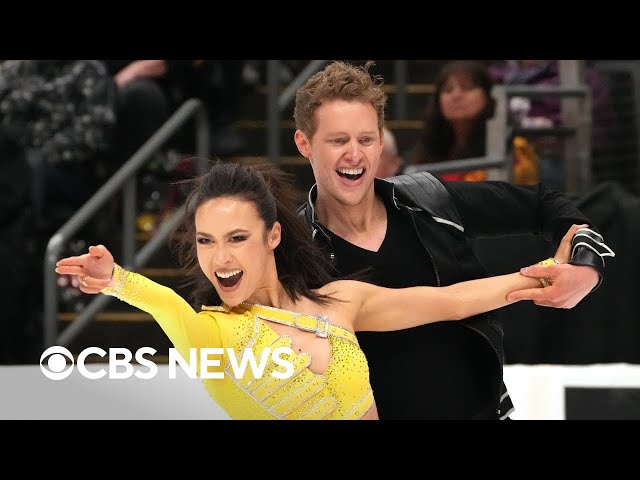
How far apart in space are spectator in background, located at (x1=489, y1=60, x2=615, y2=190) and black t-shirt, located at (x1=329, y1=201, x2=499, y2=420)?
313 cm

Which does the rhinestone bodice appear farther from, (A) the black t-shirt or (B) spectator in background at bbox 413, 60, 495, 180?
(B) spectator in background at bbox 413, 60, 495, 180

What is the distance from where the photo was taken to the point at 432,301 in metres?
3.47

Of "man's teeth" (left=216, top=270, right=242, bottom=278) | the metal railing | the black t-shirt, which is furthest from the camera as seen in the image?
the metal railing

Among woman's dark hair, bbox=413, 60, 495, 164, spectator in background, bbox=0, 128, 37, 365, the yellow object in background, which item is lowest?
spectator in background, bbox=0, 128, 37, 365

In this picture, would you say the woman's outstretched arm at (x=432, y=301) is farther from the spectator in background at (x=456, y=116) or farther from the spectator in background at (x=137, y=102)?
the spectator in background at (x=137, y=102)

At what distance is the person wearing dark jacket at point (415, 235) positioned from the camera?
11.3 feet

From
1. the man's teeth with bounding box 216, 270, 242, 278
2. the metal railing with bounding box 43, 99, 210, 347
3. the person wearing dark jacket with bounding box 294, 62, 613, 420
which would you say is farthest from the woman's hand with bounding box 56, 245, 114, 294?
the metal railing with bounding box 43, 99, 210, 347

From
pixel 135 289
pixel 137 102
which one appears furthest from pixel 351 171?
pixel 137 102

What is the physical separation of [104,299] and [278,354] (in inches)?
146

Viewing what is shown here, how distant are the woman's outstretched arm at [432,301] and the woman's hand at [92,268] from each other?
67cm

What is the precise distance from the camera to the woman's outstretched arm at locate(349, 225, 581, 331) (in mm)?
3405

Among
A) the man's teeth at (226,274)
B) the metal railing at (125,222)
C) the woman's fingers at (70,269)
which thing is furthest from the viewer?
the metal railing at (125,222)

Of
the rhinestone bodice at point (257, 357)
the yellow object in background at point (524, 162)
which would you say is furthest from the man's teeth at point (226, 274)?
the yellow object in background at point (524, 162)
